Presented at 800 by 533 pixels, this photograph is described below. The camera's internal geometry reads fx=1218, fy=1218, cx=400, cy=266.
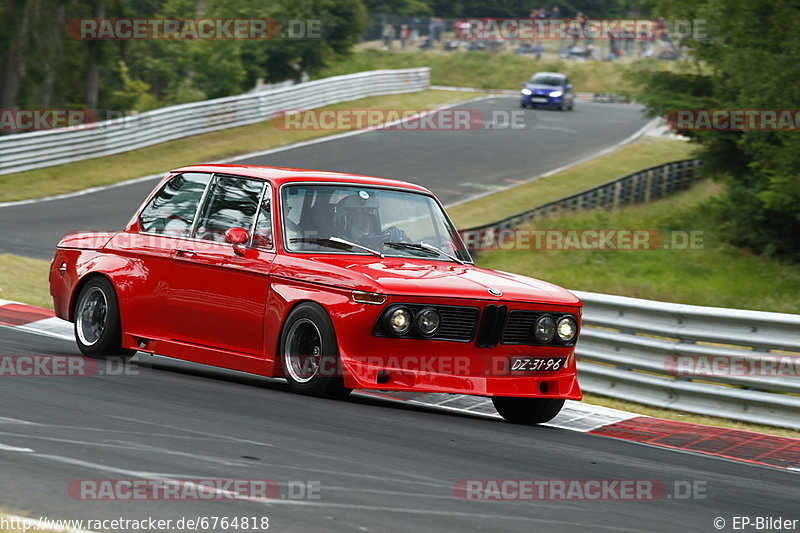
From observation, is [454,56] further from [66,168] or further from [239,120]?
[66,168]

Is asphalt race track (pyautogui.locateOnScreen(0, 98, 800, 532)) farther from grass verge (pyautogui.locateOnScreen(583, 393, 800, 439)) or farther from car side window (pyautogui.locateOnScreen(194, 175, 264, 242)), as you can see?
grass verge (pyautogui.locateOnScreen(583, 393, 800, 439))

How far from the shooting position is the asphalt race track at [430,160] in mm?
23172

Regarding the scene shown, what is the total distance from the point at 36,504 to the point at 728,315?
6297mm

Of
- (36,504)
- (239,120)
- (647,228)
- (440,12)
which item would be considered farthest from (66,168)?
(440,12)

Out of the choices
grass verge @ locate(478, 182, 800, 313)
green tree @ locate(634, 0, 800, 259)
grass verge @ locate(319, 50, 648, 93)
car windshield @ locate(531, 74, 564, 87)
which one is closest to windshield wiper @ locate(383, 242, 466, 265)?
grass verge @ locate(478, 182, 800, 313)

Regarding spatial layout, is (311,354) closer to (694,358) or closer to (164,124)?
(694,358)

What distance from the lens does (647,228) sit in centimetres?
2783

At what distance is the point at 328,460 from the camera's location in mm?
6184

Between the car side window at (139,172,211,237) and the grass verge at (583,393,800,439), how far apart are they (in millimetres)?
3691

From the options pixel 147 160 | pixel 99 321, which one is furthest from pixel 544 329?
pixel 147 160

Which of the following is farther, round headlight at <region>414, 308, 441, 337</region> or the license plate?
the license plate

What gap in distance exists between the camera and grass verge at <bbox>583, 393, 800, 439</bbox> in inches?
372

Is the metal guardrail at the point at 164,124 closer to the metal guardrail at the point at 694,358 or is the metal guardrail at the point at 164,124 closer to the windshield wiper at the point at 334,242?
the metal guardrail at the point at 694,358

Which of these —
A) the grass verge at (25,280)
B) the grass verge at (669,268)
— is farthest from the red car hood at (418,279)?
the grass verge at (669,268)
